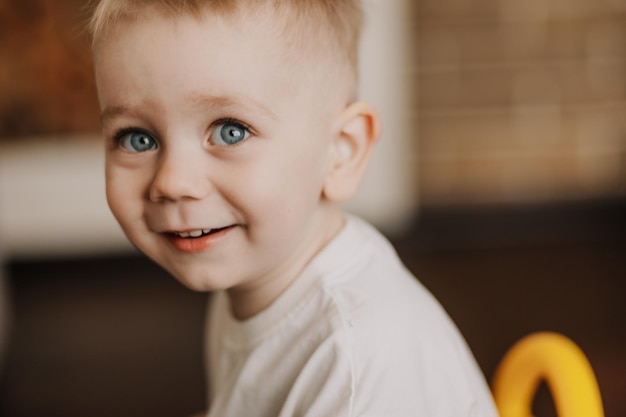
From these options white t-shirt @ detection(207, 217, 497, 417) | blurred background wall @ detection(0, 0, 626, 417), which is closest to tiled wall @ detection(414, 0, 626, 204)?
blurred background wall @ detection(0, 0, 626, 417)

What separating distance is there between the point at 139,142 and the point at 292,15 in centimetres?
18

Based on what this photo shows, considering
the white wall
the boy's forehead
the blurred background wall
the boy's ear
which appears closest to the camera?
the boy's forehead

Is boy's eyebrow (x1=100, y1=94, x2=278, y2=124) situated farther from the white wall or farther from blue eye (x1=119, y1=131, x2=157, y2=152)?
the white wall

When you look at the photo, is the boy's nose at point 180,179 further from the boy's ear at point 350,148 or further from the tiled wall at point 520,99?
the tiled wall at point 520,99

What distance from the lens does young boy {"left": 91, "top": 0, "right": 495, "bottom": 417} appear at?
713 millimetres

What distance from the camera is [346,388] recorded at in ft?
2.33

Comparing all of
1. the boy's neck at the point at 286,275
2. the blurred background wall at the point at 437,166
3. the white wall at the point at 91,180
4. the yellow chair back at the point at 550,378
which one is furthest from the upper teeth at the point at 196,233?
the white wall at the point at 91,180

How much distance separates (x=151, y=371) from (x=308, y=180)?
Answer: 54.0 inches

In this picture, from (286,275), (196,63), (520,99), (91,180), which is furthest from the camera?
(520,99)

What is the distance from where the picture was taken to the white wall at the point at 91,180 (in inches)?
103

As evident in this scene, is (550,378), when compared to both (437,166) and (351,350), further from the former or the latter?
(437,166)

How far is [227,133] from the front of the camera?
735mm

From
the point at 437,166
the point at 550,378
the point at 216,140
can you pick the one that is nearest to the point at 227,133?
the point at 216,140

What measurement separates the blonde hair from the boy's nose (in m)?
0.12
